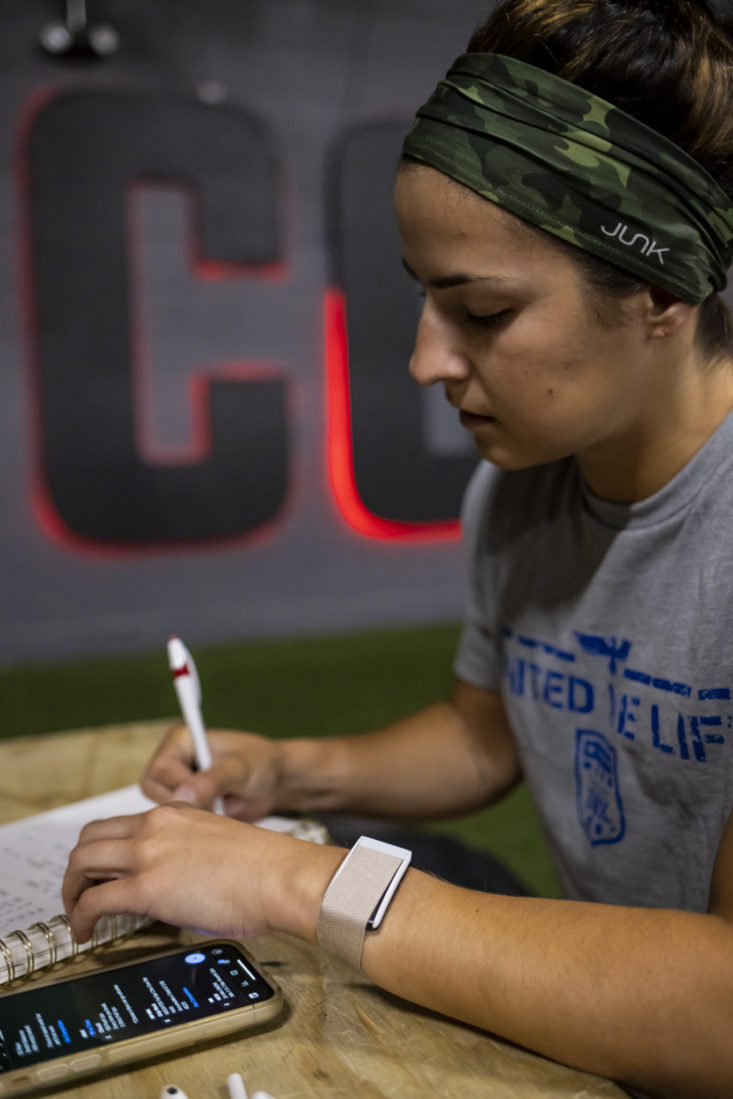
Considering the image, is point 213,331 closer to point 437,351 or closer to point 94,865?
point 437,351

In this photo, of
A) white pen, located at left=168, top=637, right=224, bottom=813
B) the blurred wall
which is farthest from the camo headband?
the blurred wall

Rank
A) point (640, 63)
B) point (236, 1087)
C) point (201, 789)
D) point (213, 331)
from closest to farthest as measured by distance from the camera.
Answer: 1. point (236, 1087)
2. point (640, 63)
3. point (201, 789)
4. point (213, 331)

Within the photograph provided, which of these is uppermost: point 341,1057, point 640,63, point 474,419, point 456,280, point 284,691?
point 640,63

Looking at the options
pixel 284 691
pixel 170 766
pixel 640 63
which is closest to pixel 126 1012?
pixel 170 766

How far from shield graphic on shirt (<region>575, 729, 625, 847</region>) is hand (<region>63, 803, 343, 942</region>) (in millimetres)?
383

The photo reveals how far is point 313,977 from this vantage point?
0.63 meters

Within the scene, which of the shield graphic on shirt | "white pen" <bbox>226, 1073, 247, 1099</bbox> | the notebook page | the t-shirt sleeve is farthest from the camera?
the t-shirt sleeve

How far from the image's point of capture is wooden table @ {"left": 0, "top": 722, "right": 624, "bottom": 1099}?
52 centimetres

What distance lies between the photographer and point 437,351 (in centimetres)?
82

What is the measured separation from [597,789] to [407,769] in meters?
0.22

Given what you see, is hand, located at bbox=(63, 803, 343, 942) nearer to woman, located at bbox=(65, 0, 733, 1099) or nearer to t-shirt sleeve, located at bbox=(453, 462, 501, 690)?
woman, located at bbox=(65, 0, 733, 1099)

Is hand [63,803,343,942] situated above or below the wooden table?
above

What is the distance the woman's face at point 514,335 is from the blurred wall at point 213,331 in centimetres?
184

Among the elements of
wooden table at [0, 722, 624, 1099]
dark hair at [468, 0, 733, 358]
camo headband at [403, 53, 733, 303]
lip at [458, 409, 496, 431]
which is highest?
dark hair at [468, 0, 733, 358]
